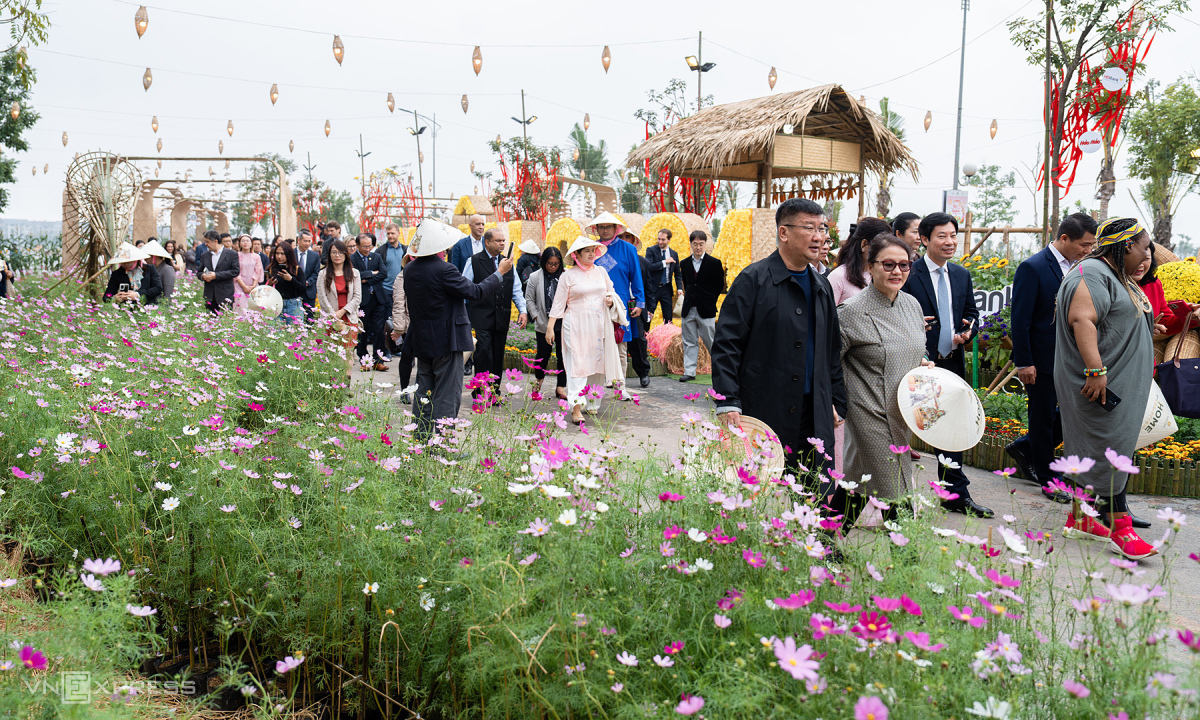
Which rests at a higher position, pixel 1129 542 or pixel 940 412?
pixel 940 412

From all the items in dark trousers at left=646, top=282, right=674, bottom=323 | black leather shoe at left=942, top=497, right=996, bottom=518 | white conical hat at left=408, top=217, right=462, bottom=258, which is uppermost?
white conical hat at left=408, top=217, right=462, bottom=258

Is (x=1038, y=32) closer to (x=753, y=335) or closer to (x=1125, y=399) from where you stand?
(x=1125, y=399)

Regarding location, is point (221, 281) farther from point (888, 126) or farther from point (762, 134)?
point (888, 126)

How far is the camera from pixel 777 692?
5.87 feet

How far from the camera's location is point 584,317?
7.30 metres

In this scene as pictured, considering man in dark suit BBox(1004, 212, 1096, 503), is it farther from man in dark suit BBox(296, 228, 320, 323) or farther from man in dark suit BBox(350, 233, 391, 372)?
man in dark suit BBox(296, 228, 320, 323)

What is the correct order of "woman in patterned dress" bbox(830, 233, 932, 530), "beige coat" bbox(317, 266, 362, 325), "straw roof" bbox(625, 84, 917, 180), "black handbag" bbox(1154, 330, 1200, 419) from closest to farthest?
"woman in patterned dress" bbox(830, 233, 932, 530), "black handbag" bbox(1154, 330, 1200, 419), "beige coat" bbox(317, 266, 362, 325), "straw roof" bbox(625, 84, 917, 180)

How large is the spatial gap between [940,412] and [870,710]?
2438 mm

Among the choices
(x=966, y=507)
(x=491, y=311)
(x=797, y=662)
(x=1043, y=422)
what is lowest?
(x=966, y=507)

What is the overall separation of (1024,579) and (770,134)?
11521mm

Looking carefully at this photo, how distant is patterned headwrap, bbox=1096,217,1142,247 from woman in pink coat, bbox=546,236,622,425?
4.12m

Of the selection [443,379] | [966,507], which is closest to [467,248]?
[443,379]

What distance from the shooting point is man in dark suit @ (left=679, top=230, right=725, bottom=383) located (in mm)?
9477

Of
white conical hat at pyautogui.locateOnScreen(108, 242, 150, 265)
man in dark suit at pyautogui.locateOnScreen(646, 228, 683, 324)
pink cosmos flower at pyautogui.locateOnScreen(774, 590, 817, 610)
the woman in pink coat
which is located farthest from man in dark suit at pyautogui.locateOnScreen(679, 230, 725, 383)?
pink cosmos flower at pyautogui.locateOnScreen(774, 590, 817, 610)
